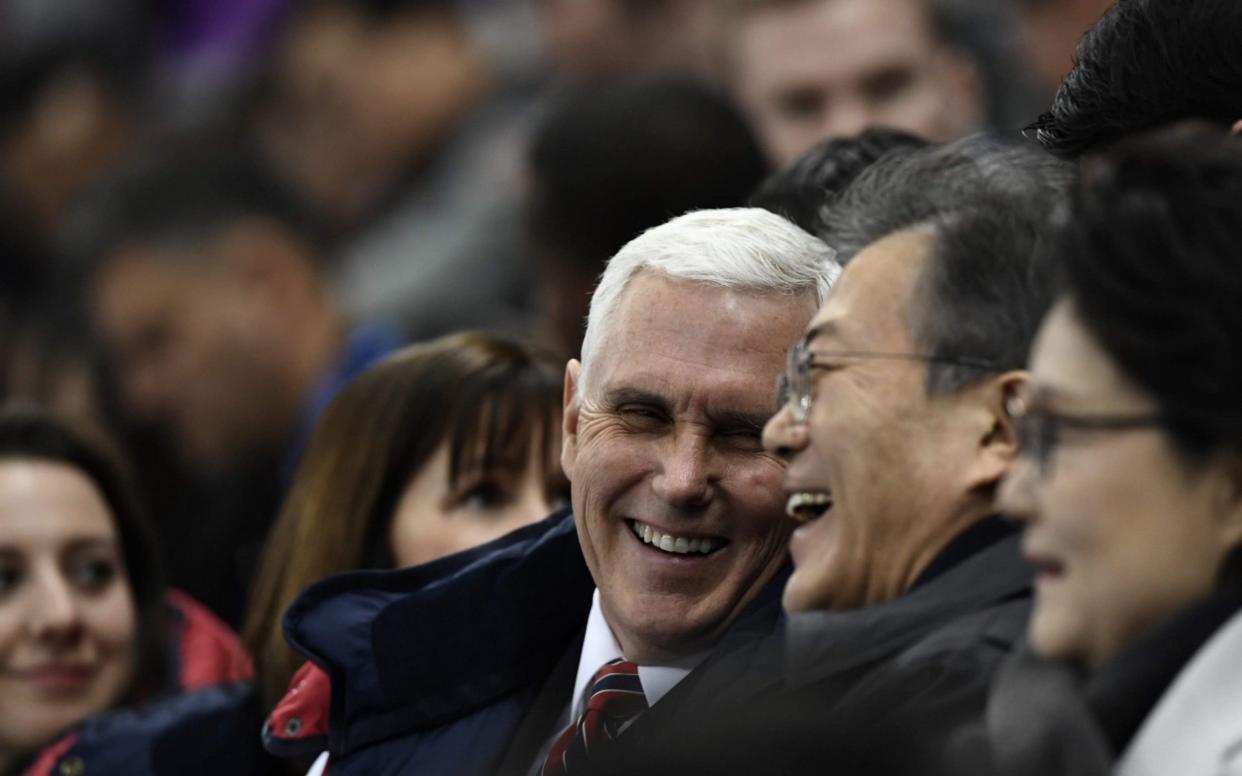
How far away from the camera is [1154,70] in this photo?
3.13m

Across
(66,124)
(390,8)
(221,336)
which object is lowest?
(221,336)

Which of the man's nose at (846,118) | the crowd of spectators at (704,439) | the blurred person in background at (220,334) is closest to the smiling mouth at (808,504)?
the crowd of spectators at (704,439)

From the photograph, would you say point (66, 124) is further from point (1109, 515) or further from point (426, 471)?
point (1109, 515)

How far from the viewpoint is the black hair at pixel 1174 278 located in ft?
7.50

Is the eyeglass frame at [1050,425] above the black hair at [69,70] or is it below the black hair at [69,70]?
above

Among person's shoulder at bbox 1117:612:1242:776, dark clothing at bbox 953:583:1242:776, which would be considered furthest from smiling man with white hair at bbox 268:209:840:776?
person's shoulder at bbox 1117:612:1242:776

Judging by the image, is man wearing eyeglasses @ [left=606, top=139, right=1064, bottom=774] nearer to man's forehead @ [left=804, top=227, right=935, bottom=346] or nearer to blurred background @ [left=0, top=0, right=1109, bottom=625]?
man's forehead @ [left=804, top=227, right=935, bottom=346]

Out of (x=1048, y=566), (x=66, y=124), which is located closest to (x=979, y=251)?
(x=1048, y=566)

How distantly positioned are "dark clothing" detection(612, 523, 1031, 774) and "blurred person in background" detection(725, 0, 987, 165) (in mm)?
2952

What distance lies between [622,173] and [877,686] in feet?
8.92

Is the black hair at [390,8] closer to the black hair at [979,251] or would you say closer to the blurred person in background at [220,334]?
the blurred person in background at [220,334]

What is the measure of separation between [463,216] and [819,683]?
5430 mm

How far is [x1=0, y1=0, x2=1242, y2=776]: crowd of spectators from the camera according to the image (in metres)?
2.38

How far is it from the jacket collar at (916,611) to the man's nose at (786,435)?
278 millimetres
